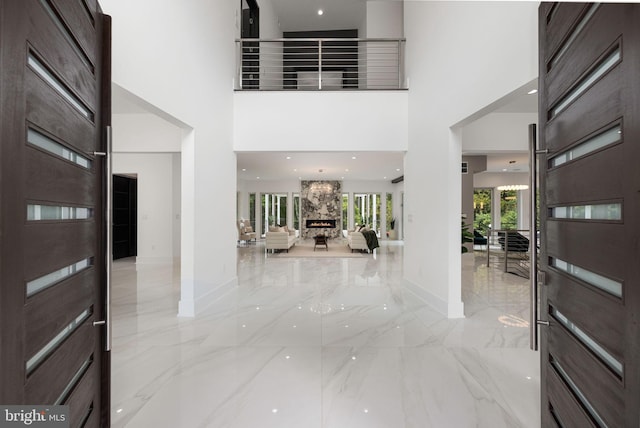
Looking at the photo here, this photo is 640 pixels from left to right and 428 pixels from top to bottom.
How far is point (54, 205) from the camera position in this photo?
48.0 inches

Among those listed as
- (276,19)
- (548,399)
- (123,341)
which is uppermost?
(276,19)

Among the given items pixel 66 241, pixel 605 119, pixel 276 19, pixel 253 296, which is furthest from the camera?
pixel 276 19

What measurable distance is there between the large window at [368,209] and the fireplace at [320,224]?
1257mm

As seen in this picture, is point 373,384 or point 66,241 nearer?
point 66,241

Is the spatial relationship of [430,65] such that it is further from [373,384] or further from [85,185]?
[85,185]

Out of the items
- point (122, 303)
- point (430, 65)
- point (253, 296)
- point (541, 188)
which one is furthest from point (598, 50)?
point (122, 303)

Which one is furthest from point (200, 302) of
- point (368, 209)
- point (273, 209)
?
point (368, 209)

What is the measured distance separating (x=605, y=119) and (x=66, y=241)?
2180 millimetres

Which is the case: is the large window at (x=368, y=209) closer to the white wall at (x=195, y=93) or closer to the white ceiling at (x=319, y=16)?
the white ceiling at (x=319, y=16)

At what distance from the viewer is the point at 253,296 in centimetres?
471

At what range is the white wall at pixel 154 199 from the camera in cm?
781

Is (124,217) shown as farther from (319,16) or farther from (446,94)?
(446,94)

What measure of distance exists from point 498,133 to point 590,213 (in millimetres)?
5419

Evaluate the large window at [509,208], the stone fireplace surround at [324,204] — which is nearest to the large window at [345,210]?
the stone fireplace surround at [324,204]
